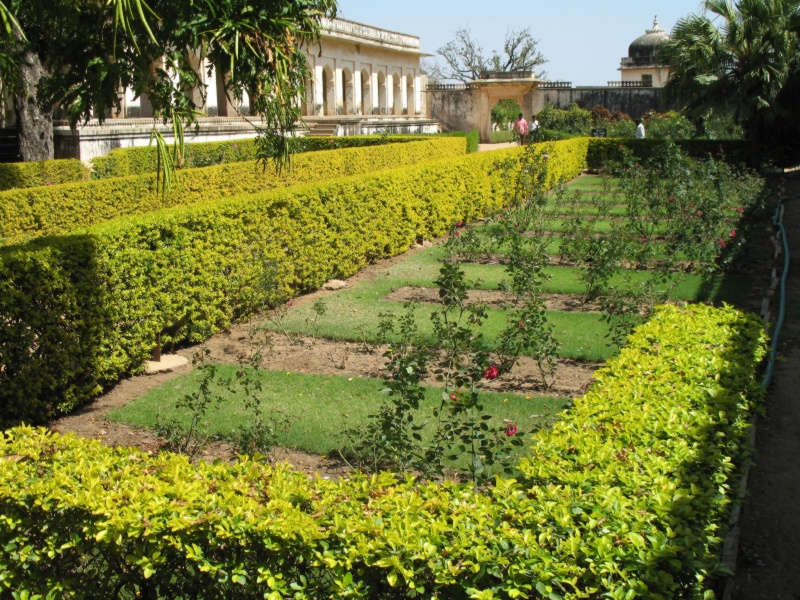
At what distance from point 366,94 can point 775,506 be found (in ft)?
126

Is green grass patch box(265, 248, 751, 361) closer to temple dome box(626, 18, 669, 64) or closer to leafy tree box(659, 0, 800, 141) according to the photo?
leafy tree box(659, 0, 800, 141)

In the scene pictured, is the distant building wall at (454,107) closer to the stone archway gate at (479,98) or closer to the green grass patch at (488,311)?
the stone archway gate at (479,98)

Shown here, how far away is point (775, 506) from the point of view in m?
4.78

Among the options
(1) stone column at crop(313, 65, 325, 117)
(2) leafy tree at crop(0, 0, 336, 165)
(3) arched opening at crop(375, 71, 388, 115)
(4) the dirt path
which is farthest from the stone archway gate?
(2) leafy tree at crop(0, 0, 336, 165)

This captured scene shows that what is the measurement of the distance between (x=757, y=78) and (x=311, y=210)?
44.0 ft

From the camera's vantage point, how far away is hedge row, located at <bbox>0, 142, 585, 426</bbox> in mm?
5957

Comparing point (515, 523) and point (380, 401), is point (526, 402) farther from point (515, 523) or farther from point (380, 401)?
point (515, 523)

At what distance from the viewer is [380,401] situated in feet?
20.8

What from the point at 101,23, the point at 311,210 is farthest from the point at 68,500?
the point at 311,210

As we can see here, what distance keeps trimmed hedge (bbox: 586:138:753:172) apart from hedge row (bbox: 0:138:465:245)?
640 centimetres

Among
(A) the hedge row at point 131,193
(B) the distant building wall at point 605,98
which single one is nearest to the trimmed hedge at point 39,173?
(A) the hedge row at point 131,193

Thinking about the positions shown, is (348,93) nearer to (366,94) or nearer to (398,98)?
(366,94)

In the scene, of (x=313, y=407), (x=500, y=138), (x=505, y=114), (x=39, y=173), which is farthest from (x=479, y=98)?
(x=313, y=407)

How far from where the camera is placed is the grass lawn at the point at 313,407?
577cm
